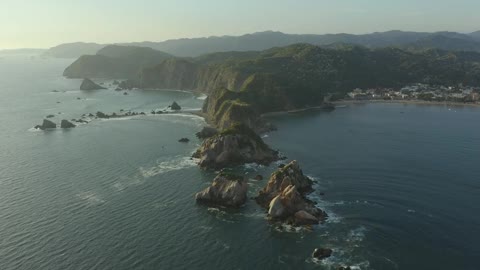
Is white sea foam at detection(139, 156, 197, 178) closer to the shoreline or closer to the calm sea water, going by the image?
the calm sea water

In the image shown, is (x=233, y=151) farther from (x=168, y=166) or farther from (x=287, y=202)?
(x=287, y=202)

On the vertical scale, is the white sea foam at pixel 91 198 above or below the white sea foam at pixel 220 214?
below

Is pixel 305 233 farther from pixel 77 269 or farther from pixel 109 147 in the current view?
pixel 109 147

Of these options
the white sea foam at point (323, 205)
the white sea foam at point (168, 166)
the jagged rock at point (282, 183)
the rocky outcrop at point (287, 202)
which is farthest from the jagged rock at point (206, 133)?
the rocky outcrop at point (287, 202)

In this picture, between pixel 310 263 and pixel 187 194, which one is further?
A: pixel 187 194

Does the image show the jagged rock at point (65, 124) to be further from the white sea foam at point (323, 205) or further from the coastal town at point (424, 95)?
the coastal town at point (424, 95)

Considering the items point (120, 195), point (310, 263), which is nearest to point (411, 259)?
point (310, 263)
